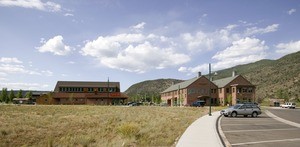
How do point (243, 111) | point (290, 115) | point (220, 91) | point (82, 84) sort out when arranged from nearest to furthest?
point (243, 111) < point (290, 115) < point (220, 91) < point (82, 84)

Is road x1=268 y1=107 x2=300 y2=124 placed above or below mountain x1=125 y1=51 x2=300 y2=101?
below

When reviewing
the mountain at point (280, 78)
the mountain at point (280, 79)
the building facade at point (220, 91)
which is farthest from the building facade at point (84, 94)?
the mountain at point (280, 78)

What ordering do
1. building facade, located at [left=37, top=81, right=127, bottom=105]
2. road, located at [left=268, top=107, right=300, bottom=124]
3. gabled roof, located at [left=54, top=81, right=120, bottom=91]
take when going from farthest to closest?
gabled roof, located at [left=54, top=81, right=120, bottom=91] → building facade, located at [left=37, top=81, right=127, bottom=105] → road, located at [left=268, top=107, right=300, bottom=124]

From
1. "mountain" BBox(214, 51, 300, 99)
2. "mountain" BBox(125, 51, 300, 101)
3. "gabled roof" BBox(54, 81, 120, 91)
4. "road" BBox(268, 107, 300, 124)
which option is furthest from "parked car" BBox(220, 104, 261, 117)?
"mountain" BBox(214, 51, 300, 99)

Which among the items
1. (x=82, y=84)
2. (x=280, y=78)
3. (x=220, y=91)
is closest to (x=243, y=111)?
(x=220, y=91)

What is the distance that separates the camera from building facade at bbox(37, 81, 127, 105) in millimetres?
89938

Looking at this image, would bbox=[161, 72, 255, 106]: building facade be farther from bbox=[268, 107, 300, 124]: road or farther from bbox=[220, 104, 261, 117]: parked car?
bbox=[220, 104, 261, 117]: parked car

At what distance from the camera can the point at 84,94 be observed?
9275 cm

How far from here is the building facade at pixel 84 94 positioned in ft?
295

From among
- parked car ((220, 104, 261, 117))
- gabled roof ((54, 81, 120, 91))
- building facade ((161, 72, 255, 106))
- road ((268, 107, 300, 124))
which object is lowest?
road ((268, 107, 300, 124))

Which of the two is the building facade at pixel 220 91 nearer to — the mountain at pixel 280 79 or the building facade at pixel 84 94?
the building facade at pixel 84 94

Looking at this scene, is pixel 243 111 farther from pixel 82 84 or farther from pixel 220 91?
pixel 82 84

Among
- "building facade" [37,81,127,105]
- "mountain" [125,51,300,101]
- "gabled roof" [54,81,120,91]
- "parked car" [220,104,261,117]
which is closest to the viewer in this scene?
"parked car" [220,104,261,117]

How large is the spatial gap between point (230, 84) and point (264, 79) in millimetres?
58942
